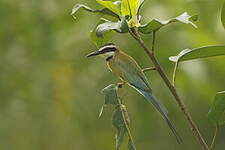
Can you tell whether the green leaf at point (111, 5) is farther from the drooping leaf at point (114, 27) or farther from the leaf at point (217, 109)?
the leaf at point (217, 109)

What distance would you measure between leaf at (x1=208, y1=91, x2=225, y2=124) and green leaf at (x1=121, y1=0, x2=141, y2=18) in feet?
0.40

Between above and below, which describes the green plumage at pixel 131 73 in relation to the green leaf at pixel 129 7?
below

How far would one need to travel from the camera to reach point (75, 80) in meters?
1.49

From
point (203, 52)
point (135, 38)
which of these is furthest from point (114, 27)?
point (203, 52)

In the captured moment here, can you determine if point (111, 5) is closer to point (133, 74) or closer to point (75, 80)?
point (133, 74)

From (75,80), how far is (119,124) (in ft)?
2.88

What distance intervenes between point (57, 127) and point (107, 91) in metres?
0.92

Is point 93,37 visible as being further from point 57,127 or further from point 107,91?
point 57,127

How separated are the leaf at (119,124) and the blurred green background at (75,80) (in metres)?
0.68

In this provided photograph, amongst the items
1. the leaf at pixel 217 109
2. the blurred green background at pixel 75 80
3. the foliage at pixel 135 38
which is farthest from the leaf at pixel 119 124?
the blurred green background at pixel 75 80

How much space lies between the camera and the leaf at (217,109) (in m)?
0.66

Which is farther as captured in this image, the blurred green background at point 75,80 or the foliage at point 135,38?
the blurred green background at point 75,80

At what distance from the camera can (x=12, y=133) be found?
1554 millimetres

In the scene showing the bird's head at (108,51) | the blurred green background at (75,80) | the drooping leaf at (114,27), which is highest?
the drooping leaf at (114,27)
